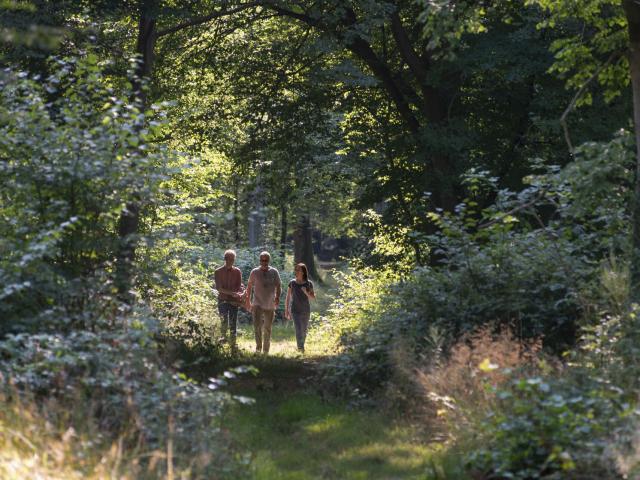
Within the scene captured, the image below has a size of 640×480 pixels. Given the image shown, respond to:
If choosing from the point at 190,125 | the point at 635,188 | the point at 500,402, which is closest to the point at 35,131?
the point at 500,402

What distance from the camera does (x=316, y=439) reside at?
401 inches

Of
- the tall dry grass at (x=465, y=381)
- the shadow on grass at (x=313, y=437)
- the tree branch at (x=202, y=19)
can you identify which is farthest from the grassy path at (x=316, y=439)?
the tree branch at (x=202, y=19)

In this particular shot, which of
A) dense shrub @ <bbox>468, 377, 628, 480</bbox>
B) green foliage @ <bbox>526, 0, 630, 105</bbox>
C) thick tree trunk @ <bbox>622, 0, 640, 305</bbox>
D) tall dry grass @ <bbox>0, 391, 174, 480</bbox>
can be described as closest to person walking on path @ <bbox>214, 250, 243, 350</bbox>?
green foliage @ <bbox>526, 0, 630, 105</bbox>

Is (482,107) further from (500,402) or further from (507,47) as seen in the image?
(500,402)

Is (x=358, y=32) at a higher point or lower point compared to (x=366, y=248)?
higher

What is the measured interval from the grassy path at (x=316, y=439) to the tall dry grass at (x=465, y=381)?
1.15 feet

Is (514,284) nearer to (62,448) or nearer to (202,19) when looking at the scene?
(62,448)

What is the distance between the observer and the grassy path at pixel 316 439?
8.74m

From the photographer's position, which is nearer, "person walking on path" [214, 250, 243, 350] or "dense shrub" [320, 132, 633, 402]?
"dense shrub" [320, 132, 633, 402]

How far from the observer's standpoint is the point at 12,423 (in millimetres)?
6973

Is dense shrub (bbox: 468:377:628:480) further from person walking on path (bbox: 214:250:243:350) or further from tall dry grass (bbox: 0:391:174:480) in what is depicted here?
person walking on path (bbox: 214:250:243:350)

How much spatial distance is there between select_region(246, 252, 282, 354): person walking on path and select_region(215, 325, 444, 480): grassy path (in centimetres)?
476

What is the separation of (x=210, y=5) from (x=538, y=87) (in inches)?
243

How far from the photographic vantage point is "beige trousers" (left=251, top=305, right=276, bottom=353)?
60.8 ft
